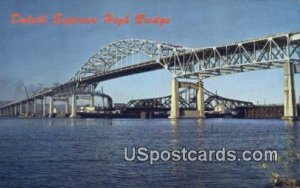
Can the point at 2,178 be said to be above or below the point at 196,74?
below

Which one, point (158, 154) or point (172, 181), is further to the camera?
point (158, 154)

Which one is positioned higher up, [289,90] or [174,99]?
[289,90]

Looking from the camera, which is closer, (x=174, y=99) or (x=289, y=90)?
(x=289, y=90)

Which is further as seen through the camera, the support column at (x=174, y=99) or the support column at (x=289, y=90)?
the support column at (x=174, y=99)

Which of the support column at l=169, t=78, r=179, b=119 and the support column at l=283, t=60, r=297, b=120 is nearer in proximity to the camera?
the support column at l=283, t=60, r=297, b=120

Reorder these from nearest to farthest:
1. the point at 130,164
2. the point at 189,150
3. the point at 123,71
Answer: the point at 130,164 → the point at 189,150 → the point at 123,71

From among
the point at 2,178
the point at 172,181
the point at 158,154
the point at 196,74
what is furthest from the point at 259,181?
→ the point at 196,74

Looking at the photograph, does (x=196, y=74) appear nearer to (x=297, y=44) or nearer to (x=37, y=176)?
(x=297, y=44)

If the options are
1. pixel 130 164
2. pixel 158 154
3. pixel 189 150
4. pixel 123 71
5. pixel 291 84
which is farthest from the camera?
pixel 123 71
